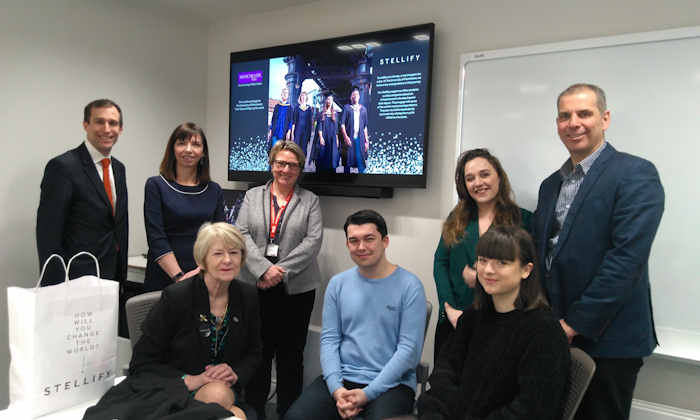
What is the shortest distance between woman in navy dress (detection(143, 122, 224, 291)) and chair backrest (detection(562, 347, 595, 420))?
1.84 m

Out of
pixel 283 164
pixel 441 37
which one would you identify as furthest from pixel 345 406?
pixel 441 37

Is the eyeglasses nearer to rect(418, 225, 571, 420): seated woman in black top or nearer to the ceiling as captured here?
rect(418, 225, 571, 420): seated woman in black top

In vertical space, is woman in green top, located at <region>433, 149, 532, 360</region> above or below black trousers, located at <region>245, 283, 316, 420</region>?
above

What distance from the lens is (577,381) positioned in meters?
1.41

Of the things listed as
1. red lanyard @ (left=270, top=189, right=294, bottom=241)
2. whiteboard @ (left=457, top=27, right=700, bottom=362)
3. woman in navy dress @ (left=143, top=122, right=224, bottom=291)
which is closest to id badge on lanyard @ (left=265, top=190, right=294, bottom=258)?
red lanyard @ (left=270, top=189, right=294, bottom=241)

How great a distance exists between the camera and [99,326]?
140cm

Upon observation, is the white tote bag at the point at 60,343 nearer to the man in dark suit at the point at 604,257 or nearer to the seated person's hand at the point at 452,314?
the seated person's hand at the point at 452,314

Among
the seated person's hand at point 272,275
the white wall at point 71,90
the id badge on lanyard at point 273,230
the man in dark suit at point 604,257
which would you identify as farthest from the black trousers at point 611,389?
the white wall at point 71,90

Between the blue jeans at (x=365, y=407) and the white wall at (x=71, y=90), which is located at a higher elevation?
the white wall at (x=71, y=90)

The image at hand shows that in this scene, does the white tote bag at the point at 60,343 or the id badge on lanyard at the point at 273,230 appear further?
the id badge on lanyard at the point at 273,230

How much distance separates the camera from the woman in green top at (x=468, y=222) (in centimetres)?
203

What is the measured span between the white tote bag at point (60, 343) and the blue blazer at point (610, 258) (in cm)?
161

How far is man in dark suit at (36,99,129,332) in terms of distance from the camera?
2354mm

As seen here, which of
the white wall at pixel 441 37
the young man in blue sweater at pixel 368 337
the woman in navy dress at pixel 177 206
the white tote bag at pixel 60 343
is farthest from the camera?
the woman in navy dress at pixel 177 206
